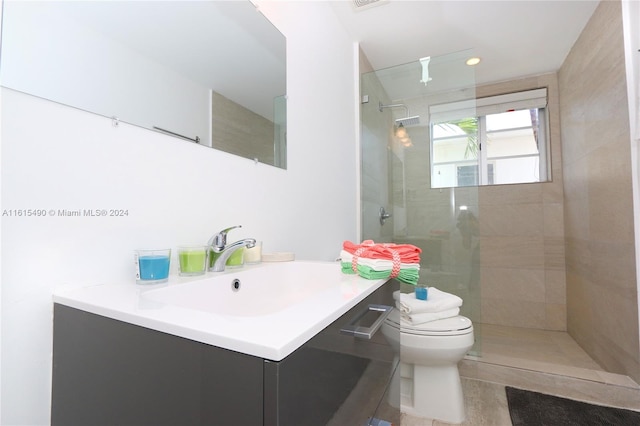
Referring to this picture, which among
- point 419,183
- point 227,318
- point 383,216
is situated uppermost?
point 419,183

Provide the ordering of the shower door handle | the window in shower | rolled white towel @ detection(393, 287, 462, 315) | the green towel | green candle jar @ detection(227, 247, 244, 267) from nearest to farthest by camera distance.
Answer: the green towel, green candle jar @ detection(227, 247, 244, 267), rolled white towel @ detection(393, 287, 462, 315), the shower door handle, the window in shower

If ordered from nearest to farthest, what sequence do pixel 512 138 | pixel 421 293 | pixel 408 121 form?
pixel 421 293 < pixel 408 121 < pixel 512 138

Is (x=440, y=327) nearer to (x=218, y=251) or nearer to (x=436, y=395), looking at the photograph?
(x=436, y=395)

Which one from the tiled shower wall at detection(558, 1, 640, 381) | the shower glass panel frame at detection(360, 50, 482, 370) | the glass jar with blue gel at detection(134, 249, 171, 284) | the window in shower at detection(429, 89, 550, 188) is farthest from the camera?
the window in shower at detection(429, 89, 550, 188)

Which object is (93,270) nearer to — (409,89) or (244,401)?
(244,401)

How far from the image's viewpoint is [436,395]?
1614 millimetres

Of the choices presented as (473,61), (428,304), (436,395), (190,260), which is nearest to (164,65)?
(190,260)

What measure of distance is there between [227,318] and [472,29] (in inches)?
101

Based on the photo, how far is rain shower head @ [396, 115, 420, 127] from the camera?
2421 millimetres

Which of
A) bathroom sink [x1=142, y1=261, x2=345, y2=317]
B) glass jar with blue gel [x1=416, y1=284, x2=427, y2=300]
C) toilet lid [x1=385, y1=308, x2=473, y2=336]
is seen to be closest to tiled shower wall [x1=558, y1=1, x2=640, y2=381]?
toilet lid [x1=385, y1=308, x2=473, y2=336]

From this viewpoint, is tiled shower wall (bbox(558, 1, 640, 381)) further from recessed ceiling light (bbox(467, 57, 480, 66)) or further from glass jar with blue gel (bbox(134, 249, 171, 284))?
glass jar with blue gel (bbox(134, 249, 171, 284))

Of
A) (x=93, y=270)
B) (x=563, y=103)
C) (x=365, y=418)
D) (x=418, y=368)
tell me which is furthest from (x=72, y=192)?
(x=563, y=103)

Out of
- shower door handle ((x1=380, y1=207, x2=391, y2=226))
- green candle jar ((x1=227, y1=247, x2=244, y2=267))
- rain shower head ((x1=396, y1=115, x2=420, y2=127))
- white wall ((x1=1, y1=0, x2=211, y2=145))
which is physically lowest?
green candle jar ((x1=227, y1=247, x2=244, y2=267))

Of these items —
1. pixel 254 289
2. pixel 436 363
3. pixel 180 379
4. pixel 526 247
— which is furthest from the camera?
pixel 526 247
